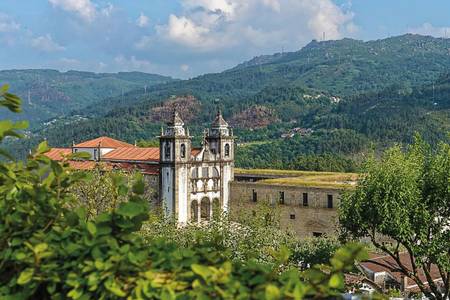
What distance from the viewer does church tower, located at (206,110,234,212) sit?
4012 cm

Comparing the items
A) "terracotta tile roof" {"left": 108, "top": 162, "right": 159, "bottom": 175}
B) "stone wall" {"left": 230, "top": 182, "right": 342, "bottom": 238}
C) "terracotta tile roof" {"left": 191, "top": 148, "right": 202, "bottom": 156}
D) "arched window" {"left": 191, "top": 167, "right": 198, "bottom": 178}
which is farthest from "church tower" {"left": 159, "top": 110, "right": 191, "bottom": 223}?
"stone wall" {"left": 230, "top": 182, "right": 342, "bottom": 238}

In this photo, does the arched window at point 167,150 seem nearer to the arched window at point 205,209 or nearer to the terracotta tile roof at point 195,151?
the terracotta tile roof at point 195,151

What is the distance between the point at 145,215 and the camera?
9.51 ft

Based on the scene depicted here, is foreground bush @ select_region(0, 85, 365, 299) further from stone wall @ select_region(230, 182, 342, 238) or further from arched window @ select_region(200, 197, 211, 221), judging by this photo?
arched window @ select_region(200, 197, 211, 221)

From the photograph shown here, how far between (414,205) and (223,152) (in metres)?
26.7

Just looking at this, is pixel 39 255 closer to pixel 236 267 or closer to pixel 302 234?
pixel 236 267

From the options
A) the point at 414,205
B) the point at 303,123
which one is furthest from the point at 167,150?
the point at 303,123

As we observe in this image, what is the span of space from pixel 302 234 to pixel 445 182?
2135cm

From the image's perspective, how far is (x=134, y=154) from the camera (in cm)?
4312

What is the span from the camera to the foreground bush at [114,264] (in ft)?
8.05

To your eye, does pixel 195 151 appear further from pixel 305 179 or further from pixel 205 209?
pixel 305 179

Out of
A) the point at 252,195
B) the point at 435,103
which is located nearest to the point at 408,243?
the point at 252,195

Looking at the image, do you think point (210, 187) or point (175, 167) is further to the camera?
point (210, 187)

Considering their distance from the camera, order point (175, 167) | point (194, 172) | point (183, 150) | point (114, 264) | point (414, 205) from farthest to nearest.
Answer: point (194, 172) → point (183, 150) → point (175, 167) → point (414, 205) → point (114, 264)
